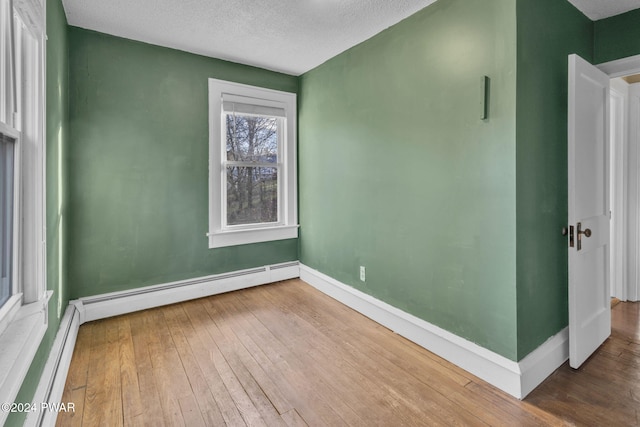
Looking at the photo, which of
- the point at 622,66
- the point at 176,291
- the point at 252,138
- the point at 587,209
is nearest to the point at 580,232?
the point at 587,209

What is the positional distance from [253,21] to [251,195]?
179 cm

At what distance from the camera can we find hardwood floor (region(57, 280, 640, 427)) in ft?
5.60

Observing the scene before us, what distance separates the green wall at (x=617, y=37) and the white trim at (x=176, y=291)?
3.47m

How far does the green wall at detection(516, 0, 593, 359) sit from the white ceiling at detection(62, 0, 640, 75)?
37 centimetres

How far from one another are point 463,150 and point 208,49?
2.58 meters

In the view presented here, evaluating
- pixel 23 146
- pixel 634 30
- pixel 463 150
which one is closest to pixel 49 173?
pixel 23 146

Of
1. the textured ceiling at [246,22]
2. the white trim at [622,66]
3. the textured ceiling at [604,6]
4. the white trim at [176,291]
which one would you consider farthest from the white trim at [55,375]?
the white trim at [622,66]

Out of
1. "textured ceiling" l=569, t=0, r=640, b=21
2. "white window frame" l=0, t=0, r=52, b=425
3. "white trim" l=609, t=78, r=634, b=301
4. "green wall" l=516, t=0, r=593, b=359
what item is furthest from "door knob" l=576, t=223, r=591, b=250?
"white window frame" l=0, t=0, r=52, b=425

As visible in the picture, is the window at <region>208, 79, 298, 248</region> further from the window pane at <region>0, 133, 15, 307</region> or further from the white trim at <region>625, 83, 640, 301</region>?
the white trim at <region>625, 83, 640, 301</region>

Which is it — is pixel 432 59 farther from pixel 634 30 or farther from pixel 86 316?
pixel 86 316

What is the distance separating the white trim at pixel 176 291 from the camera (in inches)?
114

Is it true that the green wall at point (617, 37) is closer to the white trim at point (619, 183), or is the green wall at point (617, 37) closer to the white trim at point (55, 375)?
the white trim at point (619, 183)

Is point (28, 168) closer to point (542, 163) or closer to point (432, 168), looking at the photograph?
point (432, 168)

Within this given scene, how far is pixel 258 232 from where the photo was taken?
373cm
